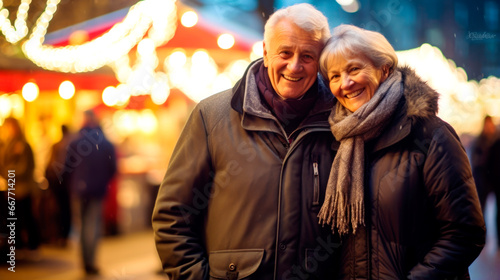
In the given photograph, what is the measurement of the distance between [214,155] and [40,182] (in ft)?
19.3

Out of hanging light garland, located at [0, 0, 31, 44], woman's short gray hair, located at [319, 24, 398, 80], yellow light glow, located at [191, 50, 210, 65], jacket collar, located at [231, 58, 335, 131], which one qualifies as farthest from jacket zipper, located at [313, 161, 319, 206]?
yellow light glow, located at [191, 50, 210, 65]

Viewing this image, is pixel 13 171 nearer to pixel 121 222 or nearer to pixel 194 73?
pixel 121 222

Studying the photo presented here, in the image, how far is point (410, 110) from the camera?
83.5 inches

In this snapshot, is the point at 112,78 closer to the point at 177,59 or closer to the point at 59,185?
the point at 177,59

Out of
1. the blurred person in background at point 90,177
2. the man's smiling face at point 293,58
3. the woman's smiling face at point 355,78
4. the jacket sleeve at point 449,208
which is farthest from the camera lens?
the blurred person in background at point 90,177

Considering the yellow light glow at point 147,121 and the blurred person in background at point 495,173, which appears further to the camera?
the yellow light glow at point 147,121

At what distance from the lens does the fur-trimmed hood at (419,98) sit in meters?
2.11

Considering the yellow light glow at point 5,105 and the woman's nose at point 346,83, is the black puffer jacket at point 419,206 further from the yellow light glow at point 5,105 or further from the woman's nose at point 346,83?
the yellow light glow at point 5,105

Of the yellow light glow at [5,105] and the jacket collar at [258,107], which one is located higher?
the yellow light glow at [5,105]

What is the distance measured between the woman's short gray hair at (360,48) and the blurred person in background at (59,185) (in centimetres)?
578

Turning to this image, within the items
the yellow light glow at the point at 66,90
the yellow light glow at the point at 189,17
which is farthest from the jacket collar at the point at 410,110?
the yellow light glow at the point at 66,90

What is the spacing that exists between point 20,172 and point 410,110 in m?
5.79

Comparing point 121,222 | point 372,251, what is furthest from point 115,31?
point 372,251

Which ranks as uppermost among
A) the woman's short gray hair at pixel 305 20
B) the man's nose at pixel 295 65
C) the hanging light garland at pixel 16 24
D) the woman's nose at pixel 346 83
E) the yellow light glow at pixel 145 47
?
the hanging light garland at pixel 16 24
